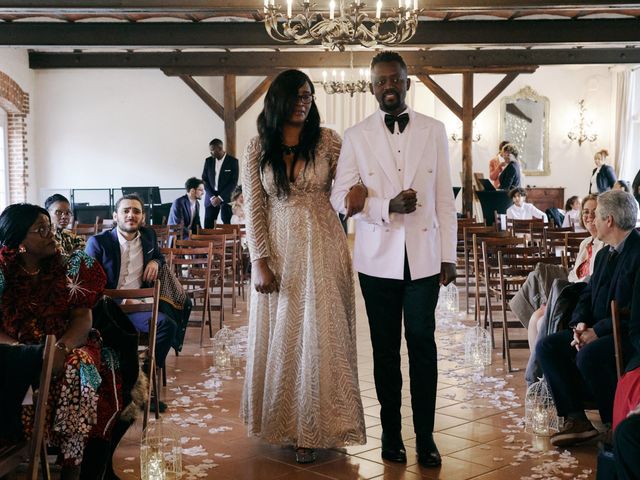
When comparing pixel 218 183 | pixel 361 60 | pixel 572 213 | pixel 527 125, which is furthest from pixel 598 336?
pixel 527 125

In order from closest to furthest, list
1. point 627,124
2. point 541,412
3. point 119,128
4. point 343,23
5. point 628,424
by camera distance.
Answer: point 628,424
point 541,412
point 343,23
point 119,128
point 627,124

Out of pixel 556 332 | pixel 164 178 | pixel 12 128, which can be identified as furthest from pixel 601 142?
pixel 556 332

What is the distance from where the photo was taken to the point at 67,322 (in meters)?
3.51

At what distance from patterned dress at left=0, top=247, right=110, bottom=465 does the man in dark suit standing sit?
9325 millimetres

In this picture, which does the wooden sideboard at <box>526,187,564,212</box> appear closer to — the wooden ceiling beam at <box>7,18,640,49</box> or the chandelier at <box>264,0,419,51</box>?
the wooden ceiling beam at <box>7,18,640,49</box>

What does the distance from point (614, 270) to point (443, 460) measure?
1201 mm

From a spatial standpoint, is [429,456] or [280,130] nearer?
[429,456]

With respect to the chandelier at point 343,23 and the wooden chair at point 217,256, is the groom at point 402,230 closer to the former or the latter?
the wooden chair at point 217,256

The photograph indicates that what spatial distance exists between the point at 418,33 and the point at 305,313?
8.37 meters

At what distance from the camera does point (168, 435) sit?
4449 mm

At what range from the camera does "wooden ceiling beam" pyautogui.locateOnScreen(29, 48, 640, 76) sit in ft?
51.9

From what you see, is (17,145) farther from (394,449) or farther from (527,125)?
(394,449)

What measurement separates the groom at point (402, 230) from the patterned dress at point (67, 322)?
1.17 meters

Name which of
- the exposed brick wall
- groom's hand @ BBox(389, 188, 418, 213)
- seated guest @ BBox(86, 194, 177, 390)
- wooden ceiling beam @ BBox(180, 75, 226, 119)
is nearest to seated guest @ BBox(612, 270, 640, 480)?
groom's hand @ BBox(389, 188, 418, 213)
